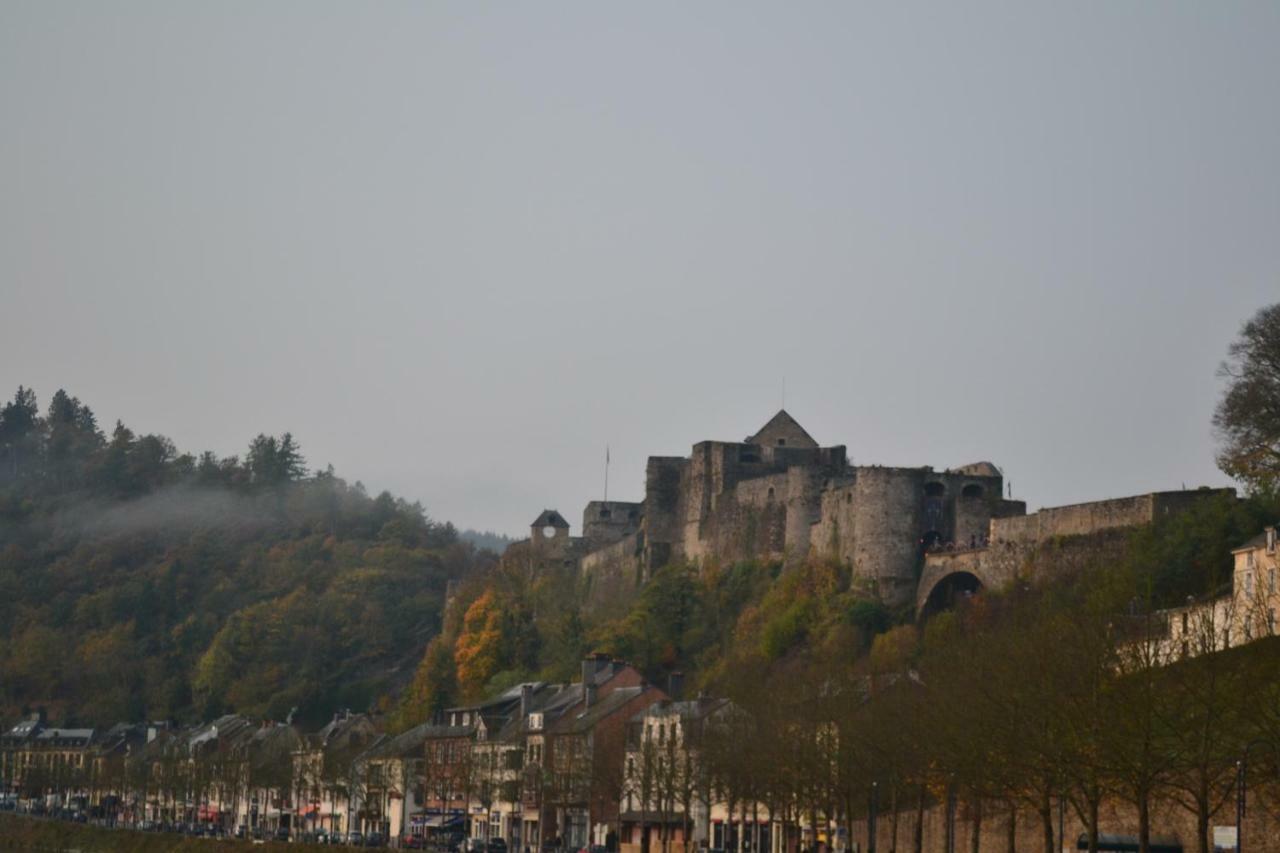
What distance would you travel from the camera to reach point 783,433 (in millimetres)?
94750

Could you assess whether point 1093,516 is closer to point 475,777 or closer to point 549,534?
point 475,777

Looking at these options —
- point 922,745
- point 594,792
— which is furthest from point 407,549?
point 922,745

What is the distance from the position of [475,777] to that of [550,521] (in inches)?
1677

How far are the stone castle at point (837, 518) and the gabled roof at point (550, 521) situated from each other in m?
8.00

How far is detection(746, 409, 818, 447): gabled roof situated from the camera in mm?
94562

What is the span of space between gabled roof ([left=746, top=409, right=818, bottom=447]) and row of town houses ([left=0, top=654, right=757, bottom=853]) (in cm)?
1573

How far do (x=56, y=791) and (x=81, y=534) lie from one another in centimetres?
6602

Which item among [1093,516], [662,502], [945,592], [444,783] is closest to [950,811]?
[1093,516]

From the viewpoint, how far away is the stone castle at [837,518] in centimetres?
7256

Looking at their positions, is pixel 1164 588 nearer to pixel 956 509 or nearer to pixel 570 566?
pixel 956 509

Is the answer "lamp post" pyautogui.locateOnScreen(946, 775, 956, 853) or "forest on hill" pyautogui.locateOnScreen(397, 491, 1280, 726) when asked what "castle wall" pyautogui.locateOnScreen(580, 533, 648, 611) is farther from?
"lamp post" pyautogui.locateOnScreen(946, 775, 956, 853)

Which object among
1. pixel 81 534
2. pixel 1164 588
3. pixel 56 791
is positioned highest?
pixel 81 534

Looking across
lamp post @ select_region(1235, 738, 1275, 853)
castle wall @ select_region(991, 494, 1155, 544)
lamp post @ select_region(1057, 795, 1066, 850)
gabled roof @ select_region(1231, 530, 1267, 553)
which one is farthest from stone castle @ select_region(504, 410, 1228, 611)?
lamp post @ select_region(1235, 738, 1275, 853)

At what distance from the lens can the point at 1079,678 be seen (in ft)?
145
